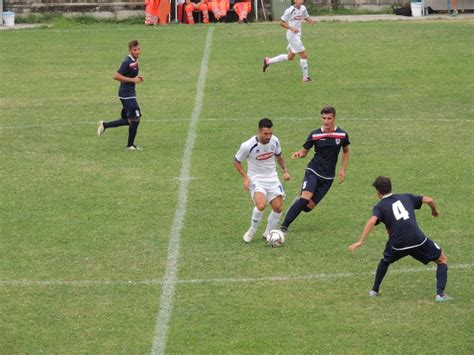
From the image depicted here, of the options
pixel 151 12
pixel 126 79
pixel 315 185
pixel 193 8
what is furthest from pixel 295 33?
pixel 315 185

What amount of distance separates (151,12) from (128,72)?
1877 centimetres

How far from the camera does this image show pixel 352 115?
25.8 metres

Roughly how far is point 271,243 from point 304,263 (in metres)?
0.87

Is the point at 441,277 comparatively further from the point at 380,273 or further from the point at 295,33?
the point at 295,33

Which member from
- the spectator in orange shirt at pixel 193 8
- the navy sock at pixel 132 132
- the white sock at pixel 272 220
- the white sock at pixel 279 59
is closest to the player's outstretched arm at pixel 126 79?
the navy sock at pixel 132 132

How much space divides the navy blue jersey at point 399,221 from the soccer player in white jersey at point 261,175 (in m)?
2.94

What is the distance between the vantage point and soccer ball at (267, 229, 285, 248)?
16.6 metres

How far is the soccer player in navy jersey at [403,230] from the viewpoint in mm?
13914

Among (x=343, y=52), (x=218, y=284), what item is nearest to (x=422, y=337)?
(x=218, y=284)

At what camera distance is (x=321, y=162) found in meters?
17.3

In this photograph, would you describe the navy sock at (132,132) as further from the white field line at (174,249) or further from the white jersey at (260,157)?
the white jersey at (260,157)

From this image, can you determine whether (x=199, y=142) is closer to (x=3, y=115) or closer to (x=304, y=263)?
(x=3, y=115)

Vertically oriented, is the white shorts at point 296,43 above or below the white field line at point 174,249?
above

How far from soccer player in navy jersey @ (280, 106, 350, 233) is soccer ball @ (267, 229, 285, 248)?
663 millimetres
